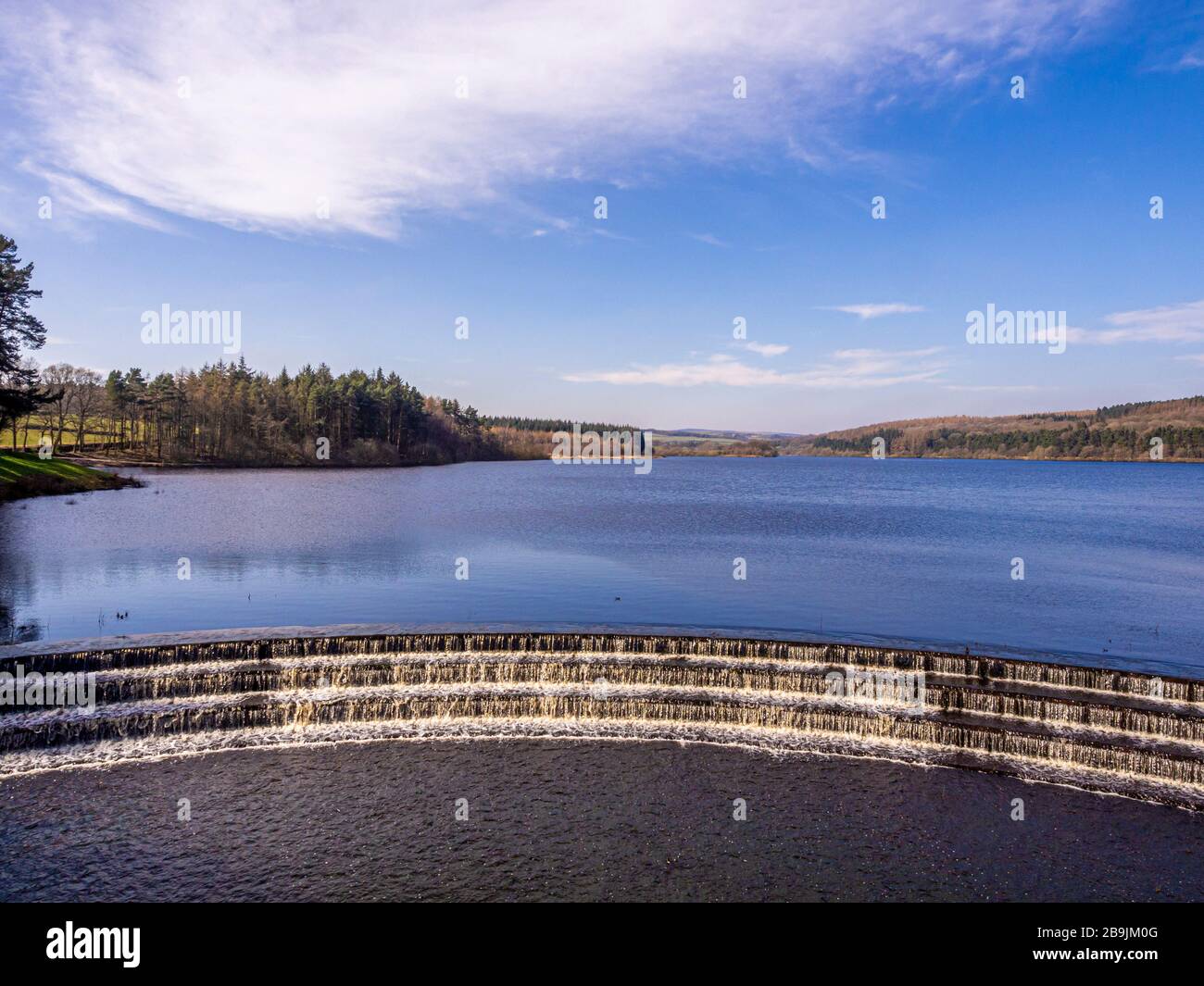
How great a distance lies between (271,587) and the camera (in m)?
42.9

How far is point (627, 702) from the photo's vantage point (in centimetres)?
2600

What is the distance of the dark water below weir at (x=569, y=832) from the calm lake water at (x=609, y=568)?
14.5m

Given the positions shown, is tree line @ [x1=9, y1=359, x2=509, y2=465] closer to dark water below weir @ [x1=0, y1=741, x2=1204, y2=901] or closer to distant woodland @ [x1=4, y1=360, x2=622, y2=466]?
distant woodland @ [x1=4, y1=360, x2=622, y2=466]

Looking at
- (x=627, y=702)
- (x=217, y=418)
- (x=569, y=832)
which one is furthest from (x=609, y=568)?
(x=217, y=418)

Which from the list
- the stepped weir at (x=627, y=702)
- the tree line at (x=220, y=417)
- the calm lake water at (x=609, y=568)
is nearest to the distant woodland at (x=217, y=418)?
the tree line at (x=220, y=417)

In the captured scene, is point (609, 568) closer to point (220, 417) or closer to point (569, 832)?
point (569, 832)

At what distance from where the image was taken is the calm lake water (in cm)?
3725

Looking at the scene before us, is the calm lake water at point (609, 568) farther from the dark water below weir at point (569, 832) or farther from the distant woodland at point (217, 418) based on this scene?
the distant woodland at point (217, 418)

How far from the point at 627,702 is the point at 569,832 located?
8.04 m

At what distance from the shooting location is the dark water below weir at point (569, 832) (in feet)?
52.7
